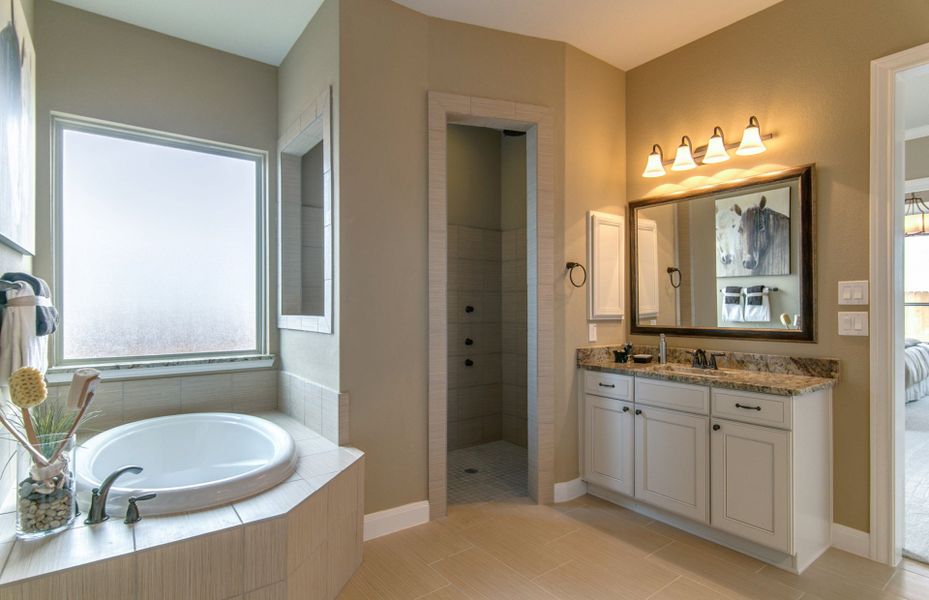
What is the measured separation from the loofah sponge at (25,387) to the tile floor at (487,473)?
2169mm

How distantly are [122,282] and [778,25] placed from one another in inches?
162

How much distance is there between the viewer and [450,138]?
4090mm

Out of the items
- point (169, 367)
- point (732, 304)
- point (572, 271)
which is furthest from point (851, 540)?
point (169, 367)

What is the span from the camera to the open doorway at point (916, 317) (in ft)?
8.58

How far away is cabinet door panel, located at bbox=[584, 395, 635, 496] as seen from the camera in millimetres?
2820

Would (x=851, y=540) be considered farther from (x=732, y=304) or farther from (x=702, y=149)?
(x=702, y=149)

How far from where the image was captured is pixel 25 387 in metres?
1.52

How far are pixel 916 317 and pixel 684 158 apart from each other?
5.50 metres

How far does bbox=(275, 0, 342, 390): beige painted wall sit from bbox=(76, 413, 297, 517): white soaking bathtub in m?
0.42

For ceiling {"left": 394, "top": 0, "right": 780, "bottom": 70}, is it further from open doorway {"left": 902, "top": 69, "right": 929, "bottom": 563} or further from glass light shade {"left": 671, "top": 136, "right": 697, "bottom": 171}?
open doorway {"left": 902, "top": 69, "right": 929, "bottom": 563}

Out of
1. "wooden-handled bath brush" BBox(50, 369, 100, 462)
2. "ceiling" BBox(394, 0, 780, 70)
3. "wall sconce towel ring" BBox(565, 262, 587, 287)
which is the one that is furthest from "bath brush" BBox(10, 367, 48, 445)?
"wall sconce towel ring" BBox(565, 262, 587, 287)

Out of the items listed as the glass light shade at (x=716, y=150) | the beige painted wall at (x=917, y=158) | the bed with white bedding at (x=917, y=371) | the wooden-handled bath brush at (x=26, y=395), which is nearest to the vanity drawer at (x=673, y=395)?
the glass light shade at (x=716, y=150)

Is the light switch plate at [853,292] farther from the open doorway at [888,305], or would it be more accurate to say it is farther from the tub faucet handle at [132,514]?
the tub faucet handle at [132,514]

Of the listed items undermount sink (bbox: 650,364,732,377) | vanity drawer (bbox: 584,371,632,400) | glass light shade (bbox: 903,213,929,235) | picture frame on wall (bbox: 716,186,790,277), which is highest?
glass light shade (bbox: 903,213,929,235)
